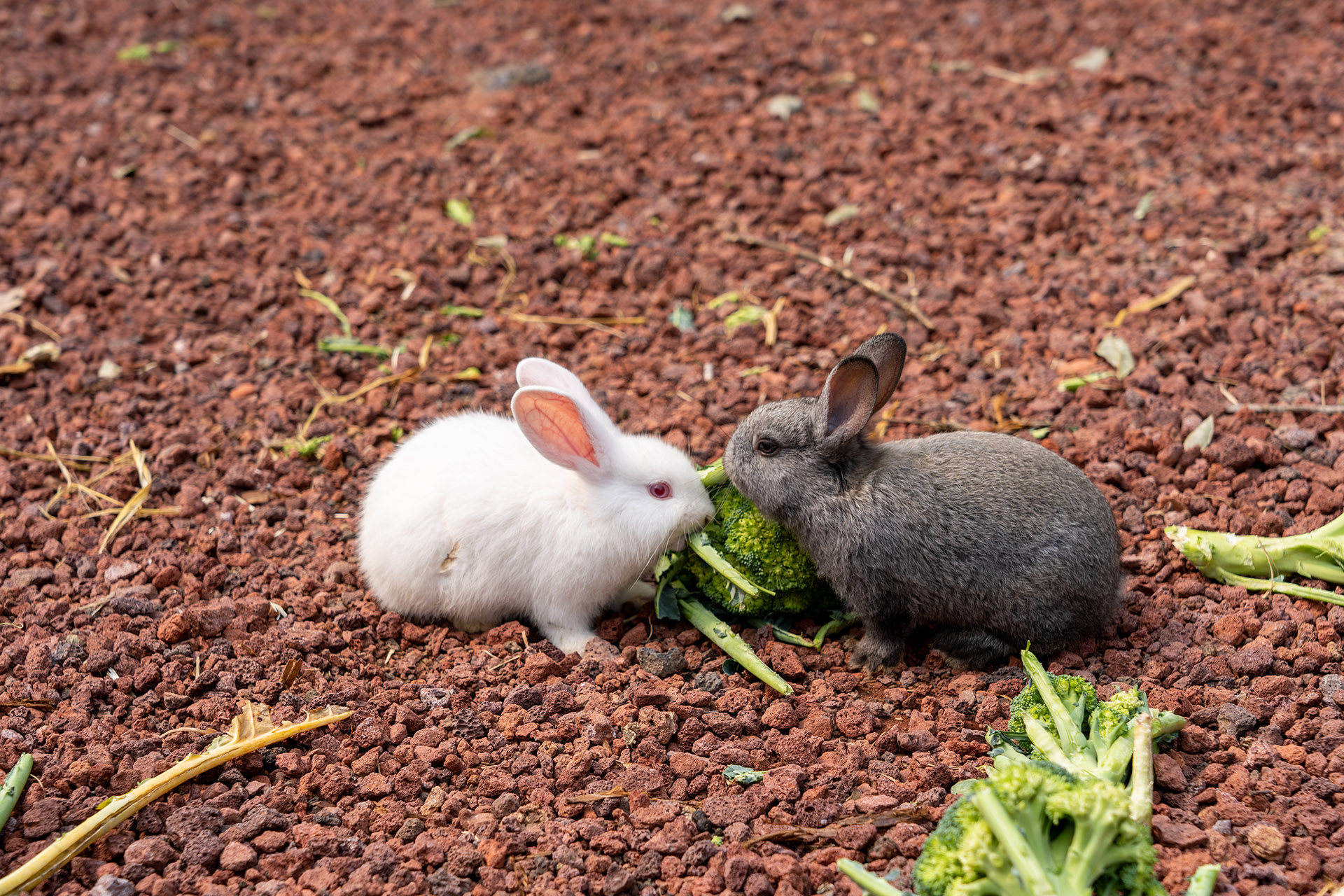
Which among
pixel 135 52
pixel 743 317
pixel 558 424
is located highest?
pixel 135 52

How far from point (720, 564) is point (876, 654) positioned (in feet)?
2.53

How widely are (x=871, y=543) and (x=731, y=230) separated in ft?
11.5

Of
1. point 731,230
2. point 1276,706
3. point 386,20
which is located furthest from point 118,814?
point 386,20

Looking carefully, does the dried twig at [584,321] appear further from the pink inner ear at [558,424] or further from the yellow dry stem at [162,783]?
the yellow dry stem at [162,783]

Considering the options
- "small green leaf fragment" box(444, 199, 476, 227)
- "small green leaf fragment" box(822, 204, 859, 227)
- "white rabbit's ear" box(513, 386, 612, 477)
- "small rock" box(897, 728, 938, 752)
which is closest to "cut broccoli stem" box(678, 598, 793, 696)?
"small rock" box(897, 728, 938, 752)

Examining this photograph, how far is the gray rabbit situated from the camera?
4.64 metres

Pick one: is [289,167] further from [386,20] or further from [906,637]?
[906,637]

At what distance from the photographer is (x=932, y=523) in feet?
15.5

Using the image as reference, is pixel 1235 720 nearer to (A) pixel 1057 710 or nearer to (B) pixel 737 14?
(A) pixel 1057 710

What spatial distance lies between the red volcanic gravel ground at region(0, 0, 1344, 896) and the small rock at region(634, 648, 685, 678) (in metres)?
0.04

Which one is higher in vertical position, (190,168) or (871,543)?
(190,168)

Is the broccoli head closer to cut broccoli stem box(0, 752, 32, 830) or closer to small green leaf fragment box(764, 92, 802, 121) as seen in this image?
cut broccoli stem box(0, 752, 32, 830)

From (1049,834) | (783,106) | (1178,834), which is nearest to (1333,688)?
(1178,834)

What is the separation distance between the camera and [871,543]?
4762mm
